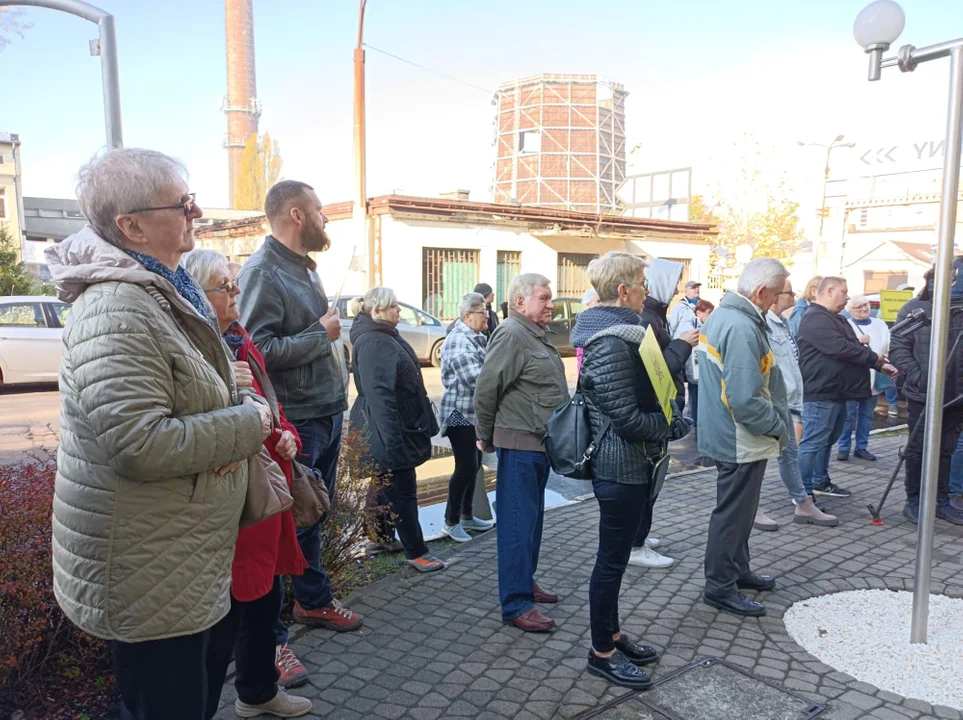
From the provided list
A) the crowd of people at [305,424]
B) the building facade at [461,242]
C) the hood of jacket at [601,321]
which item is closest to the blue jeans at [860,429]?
the crowd of people at [305,424]

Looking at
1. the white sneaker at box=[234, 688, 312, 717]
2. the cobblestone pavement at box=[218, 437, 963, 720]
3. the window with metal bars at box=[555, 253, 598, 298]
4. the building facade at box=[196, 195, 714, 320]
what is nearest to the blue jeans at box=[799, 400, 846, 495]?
the cobblestone pavement at box=[218, 437, 963, 720]

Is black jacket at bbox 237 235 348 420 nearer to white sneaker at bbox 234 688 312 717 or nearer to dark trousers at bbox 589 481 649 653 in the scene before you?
white sneaker at bbox 234 688 312 717

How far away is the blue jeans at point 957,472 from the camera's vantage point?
6.26 m

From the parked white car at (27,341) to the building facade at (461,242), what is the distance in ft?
24.9

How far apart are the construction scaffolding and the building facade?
53.3 feet

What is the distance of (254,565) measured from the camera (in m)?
2.44

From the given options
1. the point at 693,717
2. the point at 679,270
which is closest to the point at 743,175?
the point at 679,270

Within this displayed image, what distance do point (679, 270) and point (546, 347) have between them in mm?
1462

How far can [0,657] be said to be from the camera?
2840 mm

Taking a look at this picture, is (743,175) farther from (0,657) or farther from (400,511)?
(0,657)

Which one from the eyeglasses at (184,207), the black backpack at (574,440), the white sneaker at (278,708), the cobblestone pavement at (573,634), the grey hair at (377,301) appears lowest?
the cobblestone pavement at (573,634)

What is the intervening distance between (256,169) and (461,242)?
52.6 meters

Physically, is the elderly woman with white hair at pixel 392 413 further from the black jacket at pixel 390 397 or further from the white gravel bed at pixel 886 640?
the white gravel bed at pixel 886 640

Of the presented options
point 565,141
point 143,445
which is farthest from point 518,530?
point 565,141
